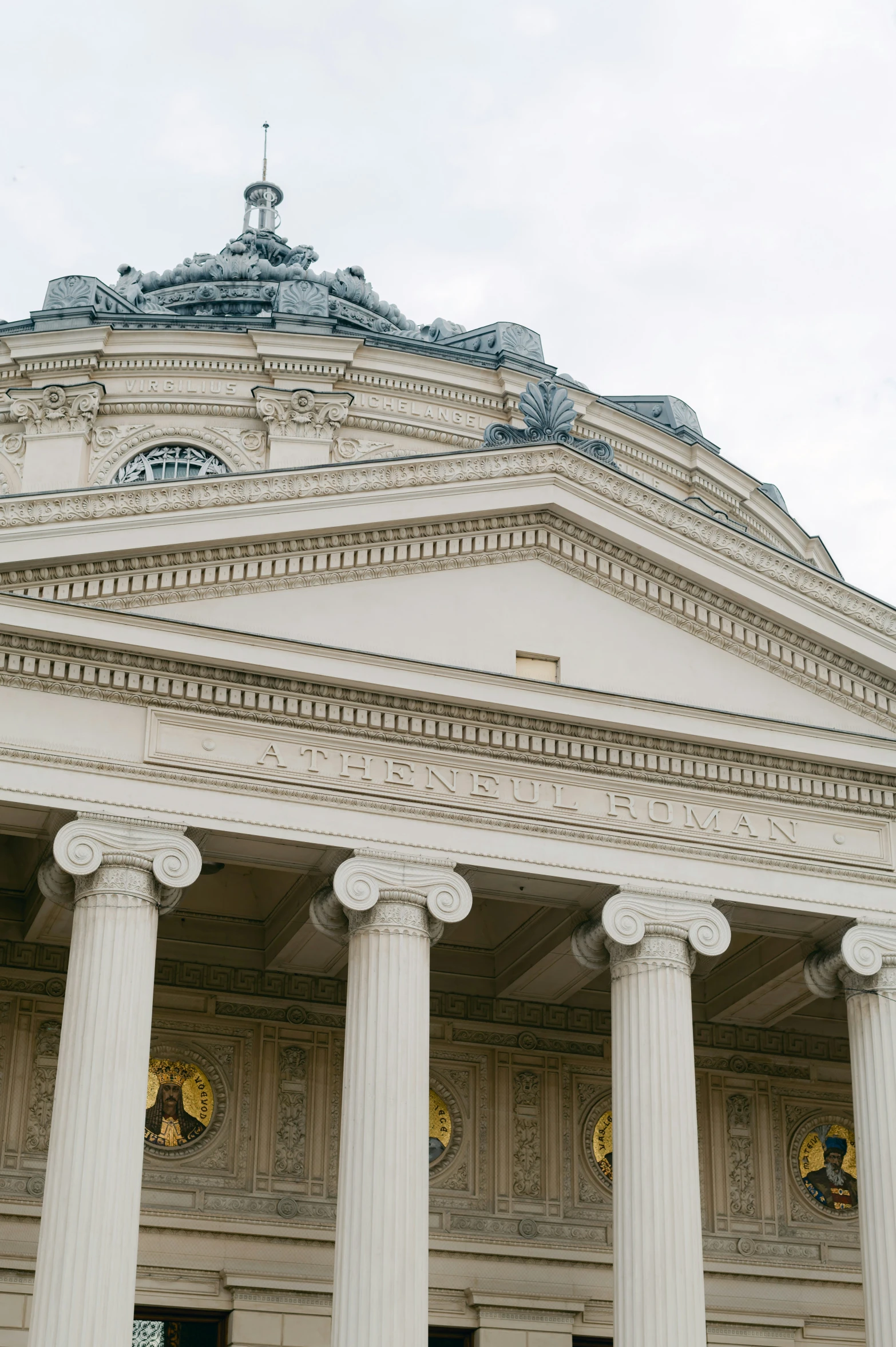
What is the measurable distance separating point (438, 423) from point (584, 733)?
39.9ft

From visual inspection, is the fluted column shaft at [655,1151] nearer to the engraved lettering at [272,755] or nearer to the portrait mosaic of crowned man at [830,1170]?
the engraved lettering at [272,755]

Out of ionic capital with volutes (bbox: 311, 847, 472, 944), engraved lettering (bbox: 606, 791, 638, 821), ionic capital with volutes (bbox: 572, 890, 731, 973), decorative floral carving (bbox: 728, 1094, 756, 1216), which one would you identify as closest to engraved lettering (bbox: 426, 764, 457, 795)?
ionic capital with volutes (bbox: 311, 847, 472, 944)

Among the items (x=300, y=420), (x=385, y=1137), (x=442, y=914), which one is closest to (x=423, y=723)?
(x=442, y=914)

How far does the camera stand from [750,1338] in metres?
20.2

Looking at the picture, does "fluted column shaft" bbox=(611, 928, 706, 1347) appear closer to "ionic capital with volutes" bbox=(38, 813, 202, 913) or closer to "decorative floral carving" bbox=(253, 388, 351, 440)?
"ionic capital with volutes" bbox=(38, 813, 202, 913)

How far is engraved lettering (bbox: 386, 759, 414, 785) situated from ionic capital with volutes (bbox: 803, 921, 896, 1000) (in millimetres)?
4379

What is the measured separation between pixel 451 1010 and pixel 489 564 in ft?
17.3

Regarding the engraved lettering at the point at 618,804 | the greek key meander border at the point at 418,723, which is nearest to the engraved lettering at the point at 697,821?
the greek key meander border at the point at 418,723

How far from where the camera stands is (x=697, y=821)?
58.3 ft

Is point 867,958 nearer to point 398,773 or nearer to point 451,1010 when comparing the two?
point 398,773

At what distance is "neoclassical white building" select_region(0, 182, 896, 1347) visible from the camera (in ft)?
51.7

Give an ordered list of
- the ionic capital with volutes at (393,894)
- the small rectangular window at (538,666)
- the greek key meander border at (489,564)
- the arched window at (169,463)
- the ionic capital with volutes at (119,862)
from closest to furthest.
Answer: the ionic capital with volutes at (119,862) → the ionic capital with volutes at (393,894) → the greek key meander border at (489,564) → the small rectangular window at (538,666) → the arched window at (169,463)

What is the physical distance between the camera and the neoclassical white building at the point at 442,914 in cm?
1575

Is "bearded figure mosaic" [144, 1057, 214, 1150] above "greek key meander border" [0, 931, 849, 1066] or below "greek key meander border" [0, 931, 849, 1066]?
below
